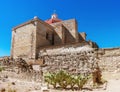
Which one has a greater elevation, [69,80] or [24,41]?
[24,41]

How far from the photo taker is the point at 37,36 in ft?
73.5

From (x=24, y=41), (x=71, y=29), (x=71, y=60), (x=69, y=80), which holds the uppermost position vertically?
(x=71, y=29)

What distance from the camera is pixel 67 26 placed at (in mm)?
25062

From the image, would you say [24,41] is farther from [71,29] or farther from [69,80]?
[69,80]

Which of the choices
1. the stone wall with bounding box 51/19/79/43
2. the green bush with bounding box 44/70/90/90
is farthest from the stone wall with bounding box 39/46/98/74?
the stone wall with bounding box 51/19/79/43

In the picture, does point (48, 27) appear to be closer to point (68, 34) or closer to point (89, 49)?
point (68, 34)

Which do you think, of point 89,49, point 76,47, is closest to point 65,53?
point 76,47

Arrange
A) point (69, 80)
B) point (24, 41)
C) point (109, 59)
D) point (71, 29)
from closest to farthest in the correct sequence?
point (69, 80)
point (109, 59)
point (24, 41)
point (71, 29)

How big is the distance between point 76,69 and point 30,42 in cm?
812

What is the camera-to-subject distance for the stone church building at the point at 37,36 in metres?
22.2

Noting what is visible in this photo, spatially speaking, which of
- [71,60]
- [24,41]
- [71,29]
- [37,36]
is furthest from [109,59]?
[24,41]

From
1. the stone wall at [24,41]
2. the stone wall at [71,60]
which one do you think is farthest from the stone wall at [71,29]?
the stone wall at [71,60]

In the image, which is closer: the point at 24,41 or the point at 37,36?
the point at 37,36

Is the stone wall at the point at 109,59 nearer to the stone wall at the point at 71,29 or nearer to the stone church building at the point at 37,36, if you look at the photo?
the stone church building at the point at 37,36
